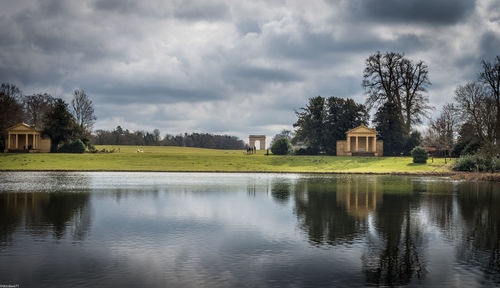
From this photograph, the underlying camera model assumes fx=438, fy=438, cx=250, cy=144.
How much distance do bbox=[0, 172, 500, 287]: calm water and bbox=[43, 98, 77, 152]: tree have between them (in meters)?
48.7

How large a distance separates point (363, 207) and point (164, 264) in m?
11.7

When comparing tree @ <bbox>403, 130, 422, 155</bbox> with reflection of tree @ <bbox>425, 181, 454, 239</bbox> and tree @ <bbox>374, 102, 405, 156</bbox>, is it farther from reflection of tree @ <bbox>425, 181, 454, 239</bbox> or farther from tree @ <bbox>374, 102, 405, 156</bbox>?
reflection of tree @ <bbox>425, 181, 454, 239</bbox>

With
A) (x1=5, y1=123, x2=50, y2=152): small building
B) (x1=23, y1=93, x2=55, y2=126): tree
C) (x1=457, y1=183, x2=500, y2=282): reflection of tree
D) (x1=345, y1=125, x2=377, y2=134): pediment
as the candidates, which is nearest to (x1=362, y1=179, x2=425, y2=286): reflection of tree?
(x1=457, y1=183, x2=500, y2=282): reflection of tree

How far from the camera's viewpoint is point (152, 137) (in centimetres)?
12900

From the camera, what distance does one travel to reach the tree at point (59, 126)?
66.2 m

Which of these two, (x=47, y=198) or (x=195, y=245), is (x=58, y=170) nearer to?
(x=47, y=198)

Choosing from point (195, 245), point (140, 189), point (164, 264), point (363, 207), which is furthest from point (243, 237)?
point (140, 189)

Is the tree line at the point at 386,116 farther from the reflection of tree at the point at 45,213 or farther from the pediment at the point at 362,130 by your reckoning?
the reflection of tree at the point at 45,213

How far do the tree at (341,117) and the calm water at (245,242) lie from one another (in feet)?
163

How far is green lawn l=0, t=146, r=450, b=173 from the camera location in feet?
166

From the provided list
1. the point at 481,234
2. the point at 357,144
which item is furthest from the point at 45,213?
the point at 357,144

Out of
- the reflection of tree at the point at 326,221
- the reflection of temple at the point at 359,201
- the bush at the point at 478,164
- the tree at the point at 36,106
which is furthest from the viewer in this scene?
the tree at the point at 36,106

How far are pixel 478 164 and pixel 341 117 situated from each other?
1147 inches

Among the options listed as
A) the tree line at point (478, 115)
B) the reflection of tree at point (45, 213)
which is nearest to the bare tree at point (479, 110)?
the tree line at point (478, 115)
